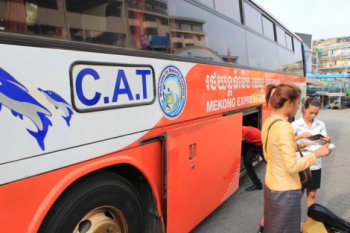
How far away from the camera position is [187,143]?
306cm

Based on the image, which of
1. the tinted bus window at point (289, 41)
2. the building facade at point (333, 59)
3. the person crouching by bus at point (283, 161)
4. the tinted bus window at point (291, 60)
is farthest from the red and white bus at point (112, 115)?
the building facade at point (333, 59)

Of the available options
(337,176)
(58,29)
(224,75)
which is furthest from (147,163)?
(337,176)

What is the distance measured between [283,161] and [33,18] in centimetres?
193

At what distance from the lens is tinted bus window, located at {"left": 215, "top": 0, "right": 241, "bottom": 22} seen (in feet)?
13.7

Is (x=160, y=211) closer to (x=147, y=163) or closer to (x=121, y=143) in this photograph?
(x=147, y=163)

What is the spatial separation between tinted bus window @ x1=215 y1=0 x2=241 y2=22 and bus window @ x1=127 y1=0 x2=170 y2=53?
1432 mm

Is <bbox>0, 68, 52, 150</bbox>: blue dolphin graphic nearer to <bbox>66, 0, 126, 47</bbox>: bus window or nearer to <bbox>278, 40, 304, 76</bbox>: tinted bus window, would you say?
<bbox>66, 0, 126, 47</bbox>: bus window

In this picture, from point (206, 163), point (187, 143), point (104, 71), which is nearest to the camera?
point (104, 71)

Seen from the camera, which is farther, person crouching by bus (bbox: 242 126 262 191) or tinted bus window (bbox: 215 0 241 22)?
person crouching by bus (bbox: 242 126 262 191)

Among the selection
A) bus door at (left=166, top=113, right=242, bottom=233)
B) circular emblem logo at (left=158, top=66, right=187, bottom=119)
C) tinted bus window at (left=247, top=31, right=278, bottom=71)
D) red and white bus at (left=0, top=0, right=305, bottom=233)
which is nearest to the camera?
red and white bus at (left=0, top=0, right=305, bottom=233)

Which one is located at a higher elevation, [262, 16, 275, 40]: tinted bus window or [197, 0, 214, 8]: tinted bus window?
[262, 16, 275, 40]: tinted bus window

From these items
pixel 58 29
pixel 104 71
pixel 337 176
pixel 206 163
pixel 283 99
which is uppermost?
pixel 58 29

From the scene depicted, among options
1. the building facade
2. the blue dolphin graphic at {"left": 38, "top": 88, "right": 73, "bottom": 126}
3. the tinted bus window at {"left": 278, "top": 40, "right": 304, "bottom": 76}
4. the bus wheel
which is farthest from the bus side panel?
the building facade

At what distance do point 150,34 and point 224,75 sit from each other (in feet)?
5.44
